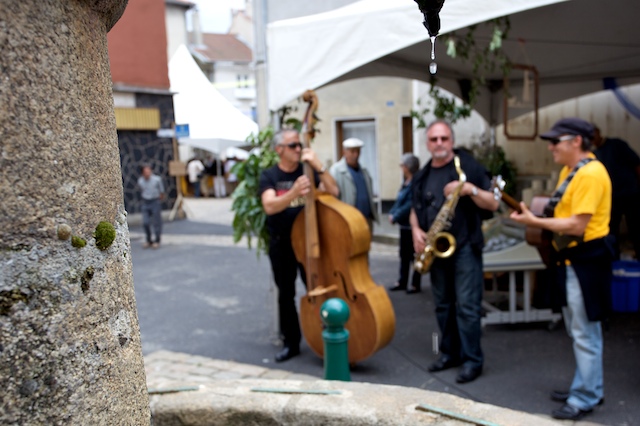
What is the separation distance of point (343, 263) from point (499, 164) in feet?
20.1

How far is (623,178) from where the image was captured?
20.6ft

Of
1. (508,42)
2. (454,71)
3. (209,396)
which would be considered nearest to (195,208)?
(454,71)

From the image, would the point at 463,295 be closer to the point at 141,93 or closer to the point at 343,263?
the point at 343,263

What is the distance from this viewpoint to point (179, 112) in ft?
16.4

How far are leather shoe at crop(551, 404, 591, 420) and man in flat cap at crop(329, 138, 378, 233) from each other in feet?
10.2

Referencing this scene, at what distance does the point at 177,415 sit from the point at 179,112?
3.18 metres

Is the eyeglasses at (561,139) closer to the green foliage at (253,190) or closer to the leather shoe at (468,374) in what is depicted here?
the leather shoe at (468,374)

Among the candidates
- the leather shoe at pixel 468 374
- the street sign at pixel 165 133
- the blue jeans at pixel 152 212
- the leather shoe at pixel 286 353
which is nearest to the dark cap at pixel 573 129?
the leather shoe at pixel 468 374

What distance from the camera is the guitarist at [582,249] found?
3.55m

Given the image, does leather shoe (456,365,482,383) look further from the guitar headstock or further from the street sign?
the street sign

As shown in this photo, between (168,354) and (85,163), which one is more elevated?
(85,163)

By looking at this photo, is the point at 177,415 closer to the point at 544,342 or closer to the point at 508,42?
the point at 544,342

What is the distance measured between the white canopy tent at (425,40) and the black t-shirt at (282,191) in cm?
58

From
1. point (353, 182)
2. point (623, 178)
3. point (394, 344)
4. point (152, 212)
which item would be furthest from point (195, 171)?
point (394, 344)
